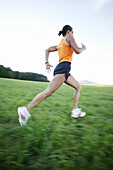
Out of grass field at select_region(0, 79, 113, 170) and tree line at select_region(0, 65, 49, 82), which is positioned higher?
tree line at select_region(0, 65, 49, 82)

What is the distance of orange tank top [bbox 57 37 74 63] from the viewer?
246cm

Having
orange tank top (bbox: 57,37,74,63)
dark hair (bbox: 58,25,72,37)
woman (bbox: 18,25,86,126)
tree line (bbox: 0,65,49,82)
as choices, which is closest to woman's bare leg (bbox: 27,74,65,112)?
woman (bbox: 18,25,86,126)

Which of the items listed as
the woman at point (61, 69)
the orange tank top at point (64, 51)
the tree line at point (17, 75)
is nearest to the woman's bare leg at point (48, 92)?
the woman at point (61, 69)

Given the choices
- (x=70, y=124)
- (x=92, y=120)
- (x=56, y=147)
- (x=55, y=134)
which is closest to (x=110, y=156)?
(x=56, y=147)

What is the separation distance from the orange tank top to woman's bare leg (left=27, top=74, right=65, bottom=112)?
388 mm

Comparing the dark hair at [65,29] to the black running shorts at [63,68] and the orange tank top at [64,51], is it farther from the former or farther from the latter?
the black running shorts at [63,68]

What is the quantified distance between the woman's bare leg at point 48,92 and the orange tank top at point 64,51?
39 cm

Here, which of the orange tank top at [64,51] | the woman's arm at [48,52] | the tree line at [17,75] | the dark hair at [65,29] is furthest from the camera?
the tree line at [17,75]

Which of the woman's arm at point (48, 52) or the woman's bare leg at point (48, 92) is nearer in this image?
the woman's bare leg at point (48, 92)

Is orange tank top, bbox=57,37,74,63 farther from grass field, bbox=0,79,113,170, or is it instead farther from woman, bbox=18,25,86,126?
grass field, bbox=0,79,113,170

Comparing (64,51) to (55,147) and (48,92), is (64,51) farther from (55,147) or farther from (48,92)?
(55,147)

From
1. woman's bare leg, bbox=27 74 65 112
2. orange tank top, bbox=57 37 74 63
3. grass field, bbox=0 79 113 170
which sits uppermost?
orange tank top, bbox=57 37 74 63

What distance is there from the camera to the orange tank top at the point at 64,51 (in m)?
2.46

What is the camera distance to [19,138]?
184cm
